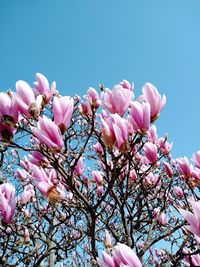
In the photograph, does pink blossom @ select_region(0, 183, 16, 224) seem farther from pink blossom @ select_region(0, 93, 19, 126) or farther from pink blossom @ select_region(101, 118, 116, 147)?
pink blossom @ select_region(101, 118, 116, 147)

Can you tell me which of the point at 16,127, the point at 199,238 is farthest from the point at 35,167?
the point at 199,238

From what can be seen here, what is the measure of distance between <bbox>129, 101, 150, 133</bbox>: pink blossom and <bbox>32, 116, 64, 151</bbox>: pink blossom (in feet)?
1.46

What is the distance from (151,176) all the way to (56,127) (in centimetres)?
182

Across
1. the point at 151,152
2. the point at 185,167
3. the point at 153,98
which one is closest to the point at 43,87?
the point at 153,98

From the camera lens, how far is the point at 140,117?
1.69 metres

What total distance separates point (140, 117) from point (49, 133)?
0.52 metres

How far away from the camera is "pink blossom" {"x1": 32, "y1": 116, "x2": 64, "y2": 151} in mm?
1489

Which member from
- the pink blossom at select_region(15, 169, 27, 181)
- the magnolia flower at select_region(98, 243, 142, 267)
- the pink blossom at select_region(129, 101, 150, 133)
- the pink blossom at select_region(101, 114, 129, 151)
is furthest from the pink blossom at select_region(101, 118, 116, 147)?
the pink blossom at select_region(15, 169, 27, 181)

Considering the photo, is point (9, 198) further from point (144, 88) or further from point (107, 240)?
point (144, 88)

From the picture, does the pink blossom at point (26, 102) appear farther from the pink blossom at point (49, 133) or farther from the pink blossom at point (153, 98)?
the pink blossom at point (153, 98)

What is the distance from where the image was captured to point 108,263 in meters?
1.20

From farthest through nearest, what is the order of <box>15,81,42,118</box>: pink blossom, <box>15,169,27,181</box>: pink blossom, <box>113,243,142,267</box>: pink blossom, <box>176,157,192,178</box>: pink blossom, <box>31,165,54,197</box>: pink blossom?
<box>15,169,27,181</box>: pink blossom → <box>176,157,192,178</box>: pink blossom → <box>31,165,54,197</box>: pink blossom → <box>15,81,42,118</box>: pink blossom → <box>113,243,142,267</box>: pink blossom

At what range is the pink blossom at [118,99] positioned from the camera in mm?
1761

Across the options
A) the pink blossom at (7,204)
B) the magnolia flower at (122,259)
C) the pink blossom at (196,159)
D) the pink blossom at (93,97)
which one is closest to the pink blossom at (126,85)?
the pink blossom at (93,97)
